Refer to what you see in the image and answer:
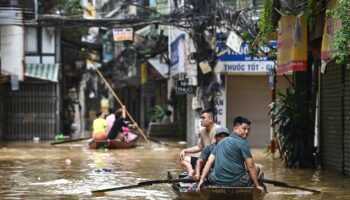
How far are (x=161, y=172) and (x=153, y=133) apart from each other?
19828 millimetres

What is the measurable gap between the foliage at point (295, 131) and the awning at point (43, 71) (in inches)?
628

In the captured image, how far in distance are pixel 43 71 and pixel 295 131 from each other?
1701cm

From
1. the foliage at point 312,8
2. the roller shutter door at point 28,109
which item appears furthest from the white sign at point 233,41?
the roller shutter door at point 28,109

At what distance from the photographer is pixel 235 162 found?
9.76m

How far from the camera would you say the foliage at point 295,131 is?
55.4ft

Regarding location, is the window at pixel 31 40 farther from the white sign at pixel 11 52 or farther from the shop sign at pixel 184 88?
the shop sign at pixel 184 88

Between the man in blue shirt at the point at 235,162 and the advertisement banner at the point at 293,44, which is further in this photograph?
the advertisement banner at the point at 293,44

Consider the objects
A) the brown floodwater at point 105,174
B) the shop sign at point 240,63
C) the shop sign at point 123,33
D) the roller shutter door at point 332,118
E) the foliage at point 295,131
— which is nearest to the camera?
the brown floodwater at point 105,174

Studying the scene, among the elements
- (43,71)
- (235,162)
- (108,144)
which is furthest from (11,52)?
(235,162)

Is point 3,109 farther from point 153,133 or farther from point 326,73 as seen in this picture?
point 326,73

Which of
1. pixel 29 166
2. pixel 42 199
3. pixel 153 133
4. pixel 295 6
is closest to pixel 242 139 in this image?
pixel 42 199

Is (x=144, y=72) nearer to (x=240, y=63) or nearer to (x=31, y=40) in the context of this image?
(x=31, y=40)

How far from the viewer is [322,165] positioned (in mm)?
16812

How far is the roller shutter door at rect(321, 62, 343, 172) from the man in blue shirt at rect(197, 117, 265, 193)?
19.8ft
